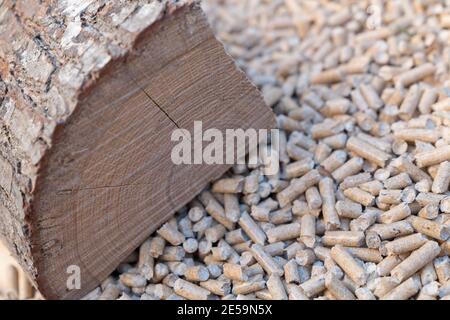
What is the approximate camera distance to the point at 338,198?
251cm

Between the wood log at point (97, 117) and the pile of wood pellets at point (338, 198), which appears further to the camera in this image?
the pile of wood pellets at point (338, 198)

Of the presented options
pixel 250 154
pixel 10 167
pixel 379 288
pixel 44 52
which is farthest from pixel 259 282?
pixel 44 52

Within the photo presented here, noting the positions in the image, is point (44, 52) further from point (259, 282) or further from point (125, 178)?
point (259, 282)

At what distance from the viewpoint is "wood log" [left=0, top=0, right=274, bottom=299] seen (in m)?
2.09

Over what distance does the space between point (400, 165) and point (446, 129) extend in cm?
28

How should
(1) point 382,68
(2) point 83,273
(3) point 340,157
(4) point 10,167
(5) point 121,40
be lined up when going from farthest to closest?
(1) point 382,68 → (3) point 340,157 → (2) point 83,273 → (4) point 10,167 → (5) point 121,40

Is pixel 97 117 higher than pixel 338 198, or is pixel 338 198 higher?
pixel 97 117

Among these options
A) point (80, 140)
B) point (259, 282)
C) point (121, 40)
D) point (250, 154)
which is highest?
point (121, 40)

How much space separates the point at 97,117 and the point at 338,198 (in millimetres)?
1045

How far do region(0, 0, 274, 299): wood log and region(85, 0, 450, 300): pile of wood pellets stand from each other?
170 mm

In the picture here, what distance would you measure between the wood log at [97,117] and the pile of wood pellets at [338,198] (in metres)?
0.17

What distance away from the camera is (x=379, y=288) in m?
2.17

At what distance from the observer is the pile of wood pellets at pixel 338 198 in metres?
2.25

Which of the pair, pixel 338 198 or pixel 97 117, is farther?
pixel 338 198
